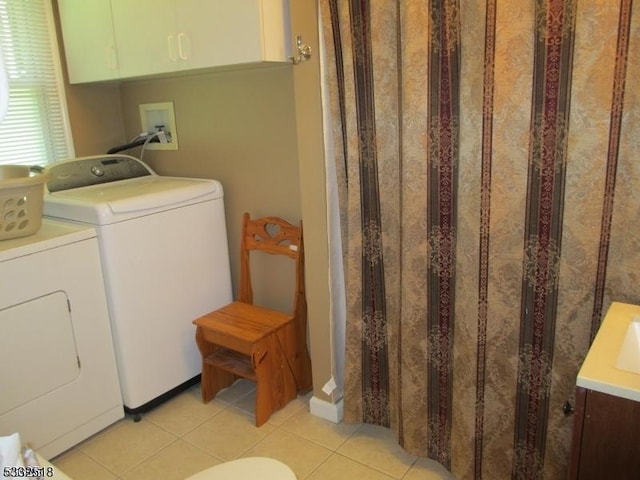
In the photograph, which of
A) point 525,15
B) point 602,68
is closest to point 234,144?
point 525,15

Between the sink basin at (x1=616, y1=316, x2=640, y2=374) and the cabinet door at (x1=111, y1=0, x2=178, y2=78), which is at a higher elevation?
the cabinet door at (x1=111, y1=0, x2=178, y2=78)

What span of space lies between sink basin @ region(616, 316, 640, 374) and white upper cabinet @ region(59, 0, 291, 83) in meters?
1.50

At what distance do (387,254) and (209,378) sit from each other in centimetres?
117

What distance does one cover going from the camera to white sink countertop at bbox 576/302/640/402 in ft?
3.57

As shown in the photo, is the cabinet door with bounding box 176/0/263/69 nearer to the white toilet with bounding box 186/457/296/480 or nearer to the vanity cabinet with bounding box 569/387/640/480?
the white toilet with bounding box 186/457/296/480

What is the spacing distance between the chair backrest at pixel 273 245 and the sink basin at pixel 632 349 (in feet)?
4.58

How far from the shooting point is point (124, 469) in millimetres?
2090

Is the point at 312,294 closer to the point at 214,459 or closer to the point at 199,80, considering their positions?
the point at 214,459

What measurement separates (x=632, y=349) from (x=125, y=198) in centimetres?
195

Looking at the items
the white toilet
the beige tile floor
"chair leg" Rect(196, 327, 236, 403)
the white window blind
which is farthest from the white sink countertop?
the white window blind

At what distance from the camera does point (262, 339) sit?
7.43ft

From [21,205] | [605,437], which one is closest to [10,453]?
[605,437]

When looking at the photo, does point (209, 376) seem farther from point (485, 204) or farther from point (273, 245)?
point (485, 204)

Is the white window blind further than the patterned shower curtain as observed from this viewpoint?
Yes
